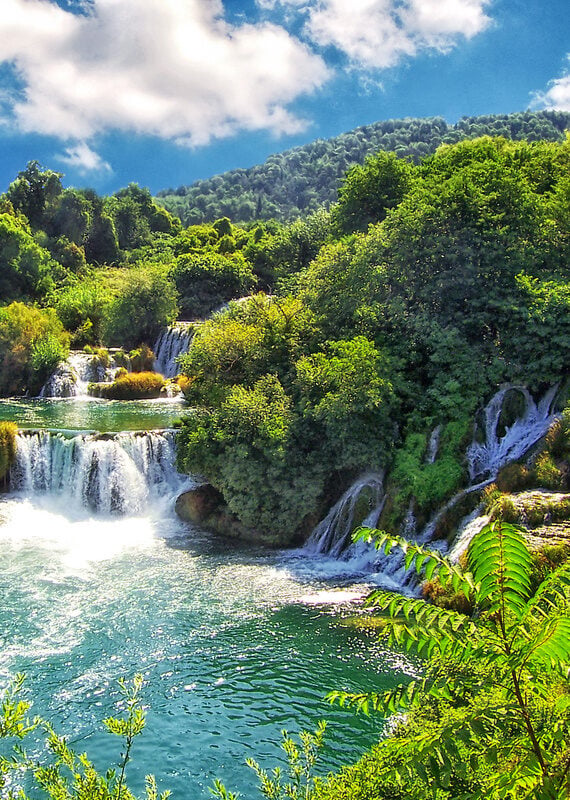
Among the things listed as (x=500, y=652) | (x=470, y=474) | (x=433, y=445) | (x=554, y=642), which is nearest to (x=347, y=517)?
(x=433, y=445)

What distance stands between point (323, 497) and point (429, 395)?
4111 millimetres

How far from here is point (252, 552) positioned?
1670 centimetres

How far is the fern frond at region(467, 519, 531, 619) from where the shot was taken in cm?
311

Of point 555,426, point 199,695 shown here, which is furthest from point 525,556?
point 555,426

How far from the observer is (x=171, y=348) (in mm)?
36875

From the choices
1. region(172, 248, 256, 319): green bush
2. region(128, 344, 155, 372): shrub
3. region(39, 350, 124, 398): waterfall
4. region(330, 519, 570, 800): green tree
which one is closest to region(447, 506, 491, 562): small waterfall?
region(330, 519, 570, 800): green tree

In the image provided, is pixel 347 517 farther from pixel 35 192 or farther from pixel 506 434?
pixel 35 192

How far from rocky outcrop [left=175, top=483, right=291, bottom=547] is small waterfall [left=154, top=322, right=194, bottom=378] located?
56.8ft

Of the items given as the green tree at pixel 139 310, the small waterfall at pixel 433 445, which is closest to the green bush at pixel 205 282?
the green tree at pixel 139 310

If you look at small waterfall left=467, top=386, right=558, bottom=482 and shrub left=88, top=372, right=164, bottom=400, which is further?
shrub left=88, top=372, right=164, bottom=400

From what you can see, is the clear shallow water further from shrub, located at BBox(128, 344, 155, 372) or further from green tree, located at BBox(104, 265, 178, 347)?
green tree, located at BBox(104, 265, 178, 347)

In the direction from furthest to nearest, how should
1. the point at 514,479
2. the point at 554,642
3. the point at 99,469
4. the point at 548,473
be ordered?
the point at 99,469 < the point at 514,479 < the point at 548,473 < the point at 554,642

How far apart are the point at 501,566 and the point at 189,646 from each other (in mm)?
9999

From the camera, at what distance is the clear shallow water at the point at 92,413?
23.7m
